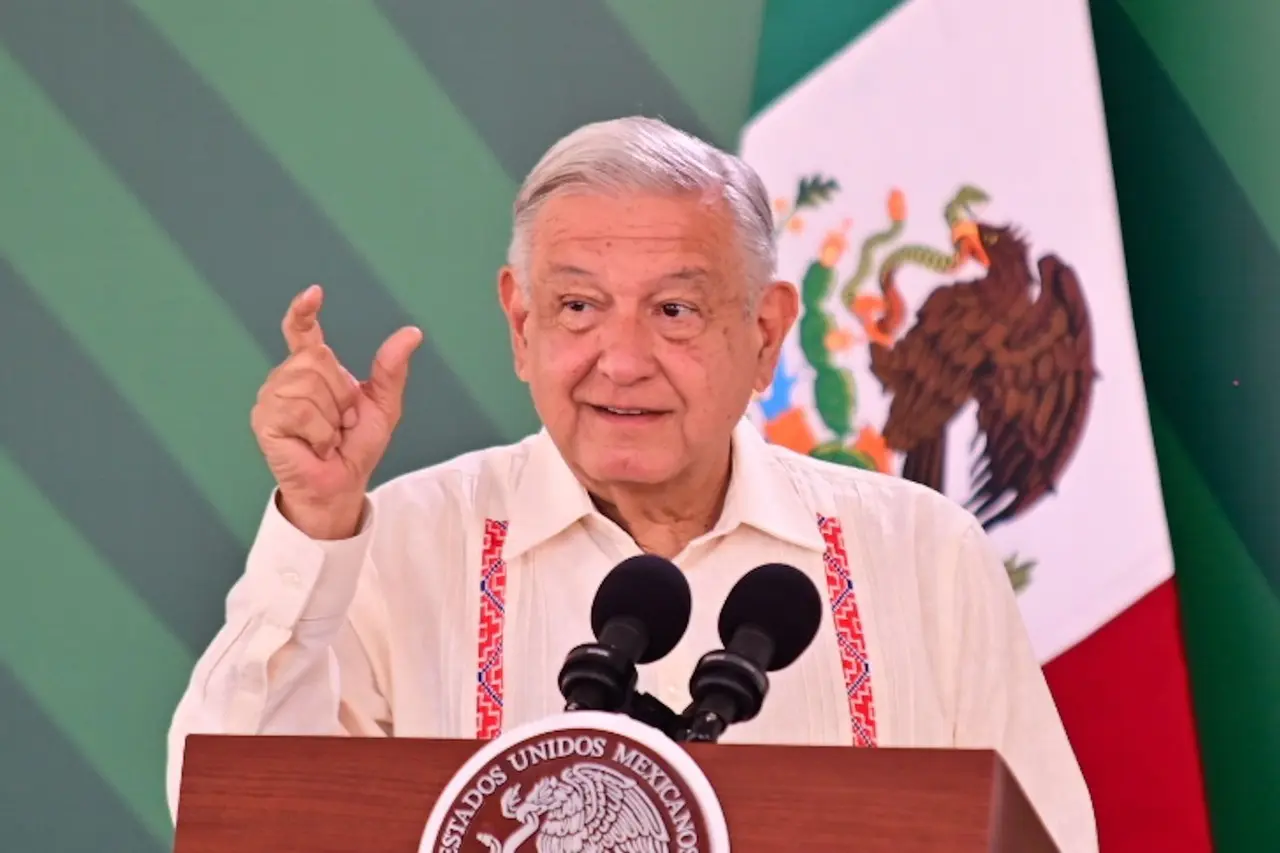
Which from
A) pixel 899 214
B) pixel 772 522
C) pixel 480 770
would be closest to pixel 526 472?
pixel 772 522

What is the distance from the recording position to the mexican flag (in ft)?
8.16

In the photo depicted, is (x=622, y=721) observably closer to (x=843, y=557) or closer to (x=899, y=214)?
(x=843, y=557)

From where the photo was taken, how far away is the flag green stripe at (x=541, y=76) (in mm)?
2963

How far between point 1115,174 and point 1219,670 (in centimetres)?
76

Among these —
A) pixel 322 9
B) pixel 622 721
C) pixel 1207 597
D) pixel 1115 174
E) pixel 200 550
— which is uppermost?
pixel 322 9

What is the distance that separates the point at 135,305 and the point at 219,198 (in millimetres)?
225

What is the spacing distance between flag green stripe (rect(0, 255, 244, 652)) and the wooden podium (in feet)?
5.21

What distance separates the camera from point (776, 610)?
139cm

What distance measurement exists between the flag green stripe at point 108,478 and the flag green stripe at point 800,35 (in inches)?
44.7

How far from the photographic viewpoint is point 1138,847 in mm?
2447

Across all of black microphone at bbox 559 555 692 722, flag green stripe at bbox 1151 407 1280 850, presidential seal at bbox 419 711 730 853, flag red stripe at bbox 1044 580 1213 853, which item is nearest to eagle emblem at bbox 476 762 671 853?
presidential seal at bbox 419 711 730 853

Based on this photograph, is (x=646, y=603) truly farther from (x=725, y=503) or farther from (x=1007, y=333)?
(x=1007, y=333)

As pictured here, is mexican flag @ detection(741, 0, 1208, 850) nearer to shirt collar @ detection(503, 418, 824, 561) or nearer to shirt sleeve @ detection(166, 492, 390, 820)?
shirt collar @ detection(503, 418, 824, 561)

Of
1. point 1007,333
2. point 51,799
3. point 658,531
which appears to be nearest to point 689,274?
point 658,531
